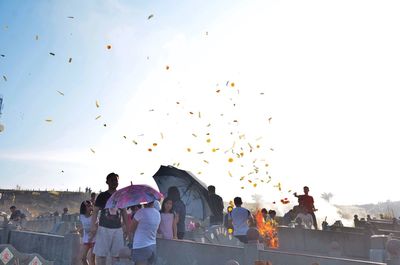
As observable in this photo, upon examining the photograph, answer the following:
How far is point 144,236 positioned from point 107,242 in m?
1.09

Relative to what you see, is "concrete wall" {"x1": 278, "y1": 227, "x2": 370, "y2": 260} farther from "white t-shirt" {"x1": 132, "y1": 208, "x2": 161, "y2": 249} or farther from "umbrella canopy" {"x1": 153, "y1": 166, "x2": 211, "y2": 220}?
"white t-shirt" {"x1": 132, "y1": 208, "x2": 161, "y2": 249}

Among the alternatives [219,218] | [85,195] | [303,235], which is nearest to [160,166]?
[219,218]

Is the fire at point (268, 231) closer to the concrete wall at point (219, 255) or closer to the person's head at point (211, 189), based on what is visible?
the person's head at point (211, 189)

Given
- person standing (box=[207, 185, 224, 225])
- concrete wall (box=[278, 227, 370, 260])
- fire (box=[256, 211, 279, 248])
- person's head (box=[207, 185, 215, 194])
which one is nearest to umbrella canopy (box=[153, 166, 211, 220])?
person standing (box=[207, 185, 224, 225])

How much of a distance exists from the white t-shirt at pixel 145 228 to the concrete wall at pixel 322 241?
1003 cm

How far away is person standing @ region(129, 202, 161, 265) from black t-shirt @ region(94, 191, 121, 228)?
0.80 meters

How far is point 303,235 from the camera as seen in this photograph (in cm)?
1531

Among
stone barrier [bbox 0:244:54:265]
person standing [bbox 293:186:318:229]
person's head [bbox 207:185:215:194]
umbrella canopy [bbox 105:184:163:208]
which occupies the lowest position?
stone barrier [bbox 0:244:54:265]

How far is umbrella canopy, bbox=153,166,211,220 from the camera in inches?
635

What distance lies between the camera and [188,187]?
1638 cm

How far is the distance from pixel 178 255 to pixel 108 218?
7.69ft

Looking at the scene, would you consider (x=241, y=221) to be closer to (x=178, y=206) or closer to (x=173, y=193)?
(x=178, y=206)

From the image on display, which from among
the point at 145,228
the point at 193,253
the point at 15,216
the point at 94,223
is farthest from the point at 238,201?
the point at 15,216

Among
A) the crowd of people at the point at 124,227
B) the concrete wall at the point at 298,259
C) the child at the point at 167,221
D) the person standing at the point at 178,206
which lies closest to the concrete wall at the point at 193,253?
the child at the point at 167,221
